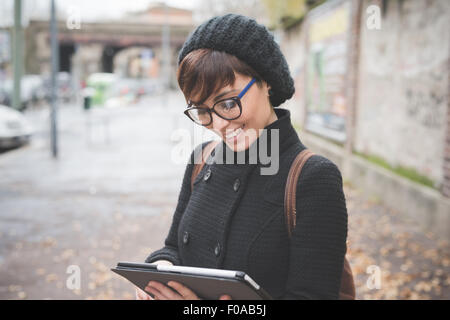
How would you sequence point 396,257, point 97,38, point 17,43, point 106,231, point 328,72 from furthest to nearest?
point 97,38, point 17,43, point 328,72, point 106,231, point 396,257

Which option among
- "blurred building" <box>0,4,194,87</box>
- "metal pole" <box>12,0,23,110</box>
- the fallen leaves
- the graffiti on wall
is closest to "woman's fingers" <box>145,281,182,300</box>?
the fallen leaves

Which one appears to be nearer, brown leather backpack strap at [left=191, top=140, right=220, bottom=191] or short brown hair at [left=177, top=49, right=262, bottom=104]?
short brown hair at [left=177, top=49, right=262, bottom=104]

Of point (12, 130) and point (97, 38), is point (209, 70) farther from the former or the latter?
point (97, 38)

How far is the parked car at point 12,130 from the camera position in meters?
13.7

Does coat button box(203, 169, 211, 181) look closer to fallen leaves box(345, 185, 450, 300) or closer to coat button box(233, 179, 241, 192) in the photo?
coat button box(233, 179, 241, 192)

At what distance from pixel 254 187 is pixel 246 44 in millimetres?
495

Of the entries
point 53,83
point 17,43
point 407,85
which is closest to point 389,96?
point 407,85

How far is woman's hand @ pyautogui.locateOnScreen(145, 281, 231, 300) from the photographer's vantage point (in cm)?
164

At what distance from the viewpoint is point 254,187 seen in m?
1.79

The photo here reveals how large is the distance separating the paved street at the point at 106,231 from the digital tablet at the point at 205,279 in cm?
318

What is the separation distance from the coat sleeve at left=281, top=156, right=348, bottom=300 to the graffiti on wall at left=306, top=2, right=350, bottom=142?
9.00 m

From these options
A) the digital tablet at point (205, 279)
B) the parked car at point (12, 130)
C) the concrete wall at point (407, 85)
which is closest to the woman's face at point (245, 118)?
the digital tablet at point (205, 279)

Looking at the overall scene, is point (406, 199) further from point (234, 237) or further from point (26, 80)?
point (26, 80)

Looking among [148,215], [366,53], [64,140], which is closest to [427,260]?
[148,215]
